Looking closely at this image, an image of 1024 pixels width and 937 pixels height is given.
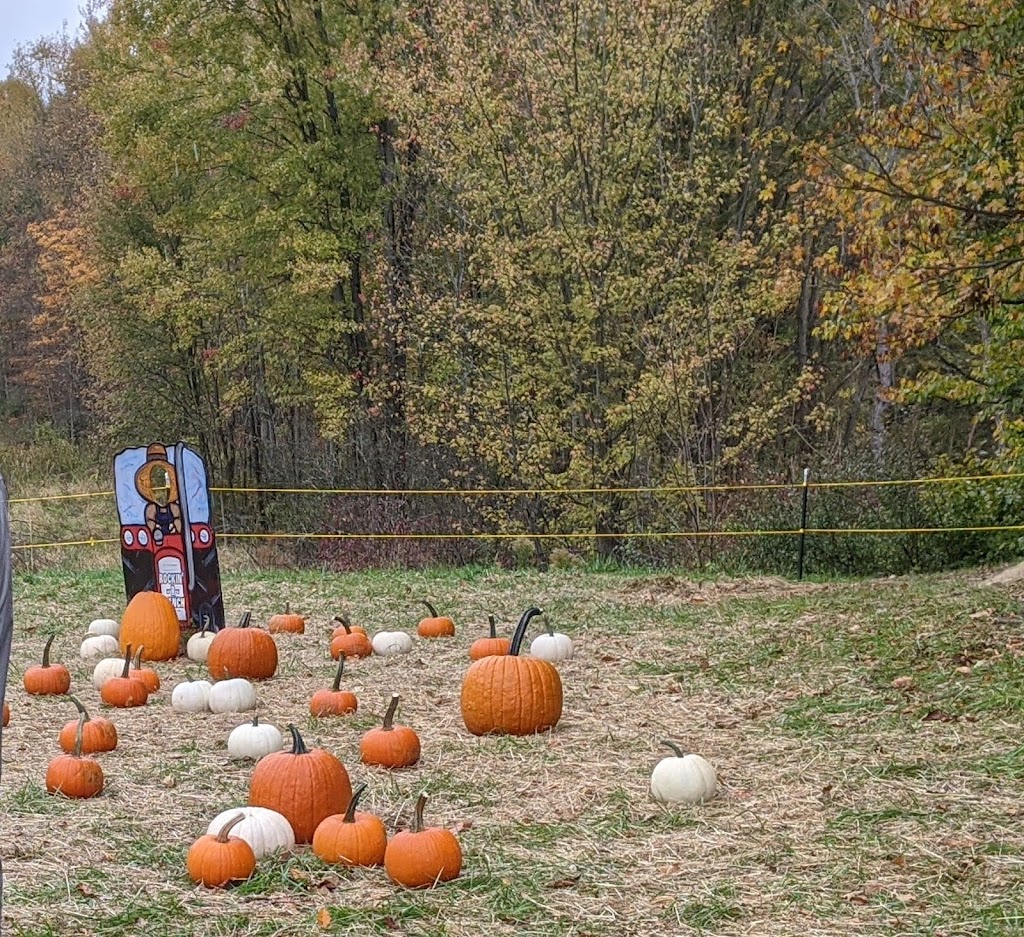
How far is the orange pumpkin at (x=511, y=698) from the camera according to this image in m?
5.94

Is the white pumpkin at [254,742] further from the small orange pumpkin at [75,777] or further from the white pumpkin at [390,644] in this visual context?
the white pumpkin at [390,644]

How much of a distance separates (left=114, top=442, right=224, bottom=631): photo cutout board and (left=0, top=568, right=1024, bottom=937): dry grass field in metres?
0.69

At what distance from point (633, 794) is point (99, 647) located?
4.69m

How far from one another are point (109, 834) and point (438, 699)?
8.62 ft

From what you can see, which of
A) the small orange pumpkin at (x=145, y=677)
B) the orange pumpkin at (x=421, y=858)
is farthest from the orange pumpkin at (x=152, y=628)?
the orange pumpkin at (x=421, y=858)

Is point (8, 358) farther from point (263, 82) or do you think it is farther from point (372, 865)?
point (372, 865)

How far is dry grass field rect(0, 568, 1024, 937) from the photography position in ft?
12.0

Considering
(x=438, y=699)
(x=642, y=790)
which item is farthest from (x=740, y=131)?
(x=642, y=790)

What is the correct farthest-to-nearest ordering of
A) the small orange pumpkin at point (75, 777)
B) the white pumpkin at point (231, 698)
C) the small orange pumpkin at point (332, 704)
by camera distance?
the white pumpkin at point (231, 698) → the small orange pumpkin at point (332, 704) → the small orange pumpkin at point (75, 777)

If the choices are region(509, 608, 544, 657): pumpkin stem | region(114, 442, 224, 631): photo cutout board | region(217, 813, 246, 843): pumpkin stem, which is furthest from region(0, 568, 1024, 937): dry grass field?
region(114, 442, 224, 631): photo cutout board

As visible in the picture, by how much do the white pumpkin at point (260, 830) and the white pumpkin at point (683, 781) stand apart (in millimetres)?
1498

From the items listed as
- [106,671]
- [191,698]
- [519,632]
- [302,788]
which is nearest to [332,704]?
[191,698]

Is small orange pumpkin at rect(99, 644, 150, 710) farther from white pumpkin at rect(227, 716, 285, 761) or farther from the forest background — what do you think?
the forest background

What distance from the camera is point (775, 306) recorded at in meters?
14.2
